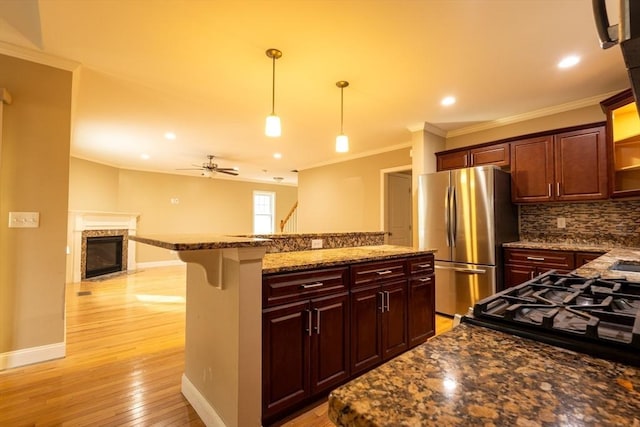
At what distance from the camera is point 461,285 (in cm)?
344

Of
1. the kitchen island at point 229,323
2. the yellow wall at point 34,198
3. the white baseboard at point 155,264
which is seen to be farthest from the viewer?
the white baseboard at point 155,264

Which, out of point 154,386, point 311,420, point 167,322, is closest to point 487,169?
point 311,420

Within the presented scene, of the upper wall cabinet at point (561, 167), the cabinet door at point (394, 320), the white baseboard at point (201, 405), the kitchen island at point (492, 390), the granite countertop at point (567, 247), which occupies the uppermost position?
the upper wall cabinet at point (561, 167)

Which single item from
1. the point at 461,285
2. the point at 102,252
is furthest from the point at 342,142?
the point at 102,252

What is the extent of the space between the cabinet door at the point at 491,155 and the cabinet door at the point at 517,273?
1.24 m

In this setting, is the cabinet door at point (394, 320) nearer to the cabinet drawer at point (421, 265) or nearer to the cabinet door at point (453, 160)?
the cabinet drawer at point (421, 265)

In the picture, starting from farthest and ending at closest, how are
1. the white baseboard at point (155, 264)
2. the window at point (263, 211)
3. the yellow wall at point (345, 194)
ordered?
1. the window at point (263, 211)
2. the white baseboard at point (155, 264)
3. the yellow wall at point (345, 194)

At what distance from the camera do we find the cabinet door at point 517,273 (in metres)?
3.07

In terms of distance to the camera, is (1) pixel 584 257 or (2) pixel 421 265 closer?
(2) pixel 421 265

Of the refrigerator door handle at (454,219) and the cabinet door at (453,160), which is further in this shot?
the cabinet door at (453,160)

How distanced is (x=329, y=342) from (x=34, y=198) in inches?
106

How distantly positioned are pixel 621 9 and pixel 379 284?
6.67 feet

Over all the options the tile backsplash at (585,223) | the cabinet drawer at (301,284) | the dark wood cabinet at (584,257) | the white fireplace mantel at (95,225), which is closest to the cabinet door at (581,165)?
the tile backsplash at (585,223)

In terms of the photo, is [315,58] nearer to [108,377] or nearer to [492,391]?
[492,391]
